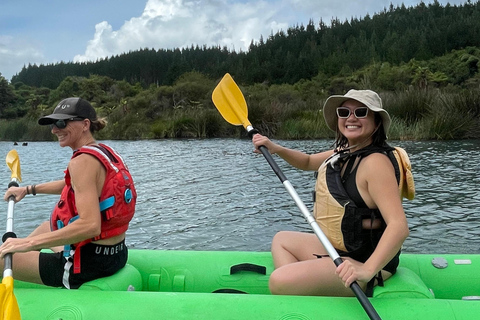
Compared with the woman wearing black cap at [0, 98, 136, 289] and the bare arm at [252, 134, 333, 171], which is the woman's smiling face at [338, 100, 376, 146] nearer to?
the bare arm at [252, 134, 333, 171]

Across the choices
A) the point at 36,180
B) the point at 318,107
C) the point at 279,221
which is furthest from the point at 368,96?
the point at 318,107

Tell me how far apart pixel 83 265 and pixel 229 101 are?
157 centimetres

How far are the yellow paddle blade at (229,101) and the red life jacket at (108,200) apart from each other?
3.95 ft

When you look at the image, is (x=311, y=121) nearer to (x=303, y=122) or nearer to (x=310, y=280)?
(x=303, y=122)

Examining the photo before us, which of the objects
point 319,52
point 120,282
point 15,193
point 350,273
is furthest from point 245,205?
point 319,52

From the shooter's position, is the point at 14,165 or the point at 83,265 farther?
the point at 14,165

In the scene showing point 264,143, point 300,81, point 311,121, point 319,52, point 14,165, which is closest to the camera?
point 264,143

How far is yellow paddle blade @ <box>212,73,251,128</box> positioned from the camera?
11.0 ft

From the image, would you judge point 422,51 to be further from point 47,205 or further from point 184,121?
point 47,205

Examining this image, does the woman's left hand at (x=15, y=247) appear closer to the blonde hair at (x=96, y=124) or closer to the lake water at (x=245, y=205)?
the blonde hair at (x=96, y=124)

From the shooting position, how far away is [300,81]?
45750 mm

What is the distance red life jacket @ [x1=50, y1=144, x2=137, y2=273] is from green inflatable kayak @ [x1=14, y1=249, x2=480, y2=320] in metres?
0.23

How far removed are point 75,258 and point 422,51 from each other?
43.1 m

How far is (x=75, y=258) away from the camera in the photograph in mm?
2225
